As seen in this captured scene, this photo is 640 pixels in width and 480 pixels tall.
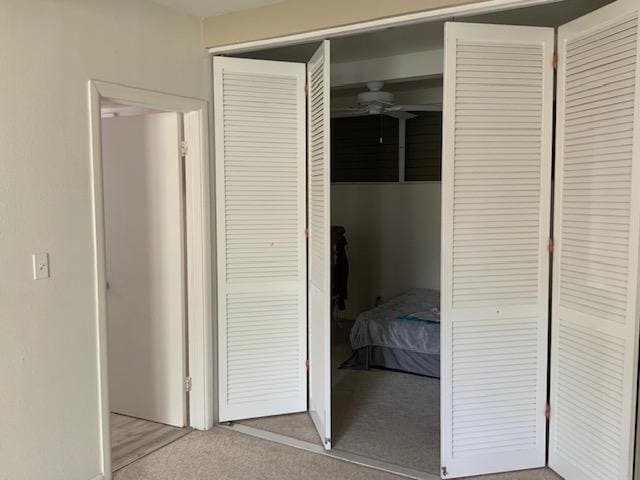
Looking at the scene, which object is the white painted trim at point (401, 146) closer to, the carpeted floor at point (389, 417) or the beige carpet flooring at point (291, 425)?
the carpeted floor at point (389, 417)

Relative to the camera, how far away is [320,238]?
3.10m

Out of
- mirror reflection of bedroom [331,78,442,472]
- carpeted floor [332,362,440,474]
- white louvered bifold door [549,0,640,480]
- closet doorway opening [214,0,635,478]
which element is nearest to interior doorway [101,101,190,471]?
closet doorway opening [214,0,635,478]

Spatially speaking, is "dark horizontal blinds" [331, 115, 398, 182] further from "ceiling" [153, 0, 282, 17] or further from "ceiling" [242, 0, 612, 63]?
"ceiling" [153, 0, 282, 17]

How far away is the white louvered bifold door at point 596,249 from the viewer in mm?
2252

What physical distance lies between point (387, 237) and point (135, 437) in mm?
3625

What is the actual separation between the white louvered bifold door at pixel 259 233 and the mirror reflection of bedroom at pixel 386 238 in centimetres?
79

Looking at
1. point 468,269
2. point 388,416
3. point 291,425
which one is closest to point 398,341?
point 388,416

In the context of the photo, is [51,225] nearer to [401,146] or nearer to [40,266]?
[40,266]

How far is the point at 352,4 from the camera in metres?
2.74

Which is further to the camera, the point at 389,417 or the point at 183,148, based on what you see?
the point at 389,417

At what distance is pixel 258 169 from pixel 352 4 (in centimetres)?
112

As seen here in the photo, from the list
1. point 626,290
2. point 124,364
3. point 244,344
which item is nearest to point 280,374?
point 244,344

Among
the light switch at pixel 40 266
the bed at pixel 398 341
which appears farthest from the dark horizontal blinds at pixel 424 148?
the light switch at pixel 40 266

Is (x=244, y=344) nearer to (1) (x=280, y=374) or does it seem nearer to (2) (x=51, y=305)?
(1) (x=280, y=374)
